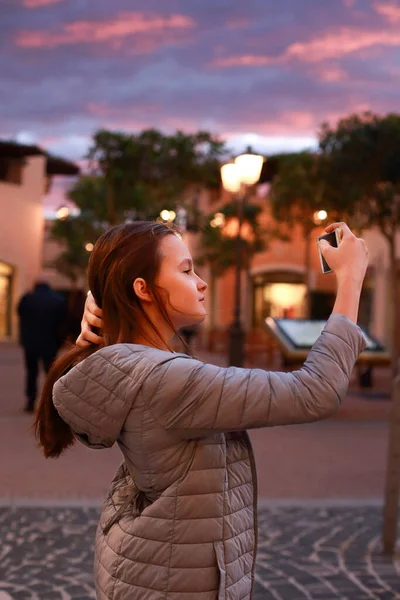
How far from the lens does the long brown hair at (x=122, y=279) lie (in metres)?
2.12

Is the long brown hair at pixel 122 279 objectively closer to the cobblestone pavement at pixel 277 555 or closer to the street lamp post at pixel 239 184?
the cobblestone pavement at pixel 277 555

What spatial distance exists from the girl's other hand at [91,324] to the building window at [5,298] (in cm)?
3920

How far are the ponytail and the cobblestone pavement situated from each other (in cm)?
242

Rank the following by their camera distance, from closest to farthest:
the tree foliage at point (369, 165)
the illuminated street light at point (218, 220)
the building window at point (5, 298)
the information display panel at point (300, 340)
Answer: the information display panel at point (300, 340) < the tree foliage at point (369, 165) < the illuminated street light at point (218, 220) < the building window at point (5, 298)

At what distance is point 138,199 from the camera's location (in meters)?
36.7

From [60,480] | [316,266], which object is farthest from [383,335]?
[60,480]

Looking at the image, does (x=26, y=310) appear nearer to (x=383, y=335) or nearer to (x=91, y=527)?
(x=91, y=527)

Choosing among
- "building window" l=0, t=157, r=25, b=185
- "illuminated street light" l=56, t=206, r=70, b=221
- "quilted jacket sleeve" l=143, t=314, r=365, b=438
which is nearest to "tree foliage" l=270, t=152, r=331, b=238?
"building window" l=0, t=157, r=25, b=185

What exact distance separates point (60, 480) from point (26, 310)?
189 inches

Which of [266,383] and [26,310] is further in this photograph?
[26,310]

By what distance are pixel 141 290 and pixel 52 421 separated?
1.41 feet

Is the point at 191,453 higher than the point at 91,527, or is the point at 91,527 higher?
the point at 191,453

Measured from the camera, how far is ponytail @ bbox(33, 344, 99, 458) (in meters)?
2.23

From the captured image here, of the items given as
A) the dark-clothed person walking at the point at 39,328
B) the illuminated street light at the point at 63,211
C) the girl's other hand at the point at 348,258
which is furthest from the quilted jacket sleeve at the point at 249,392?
the illuminated street light at the point at 63,211
